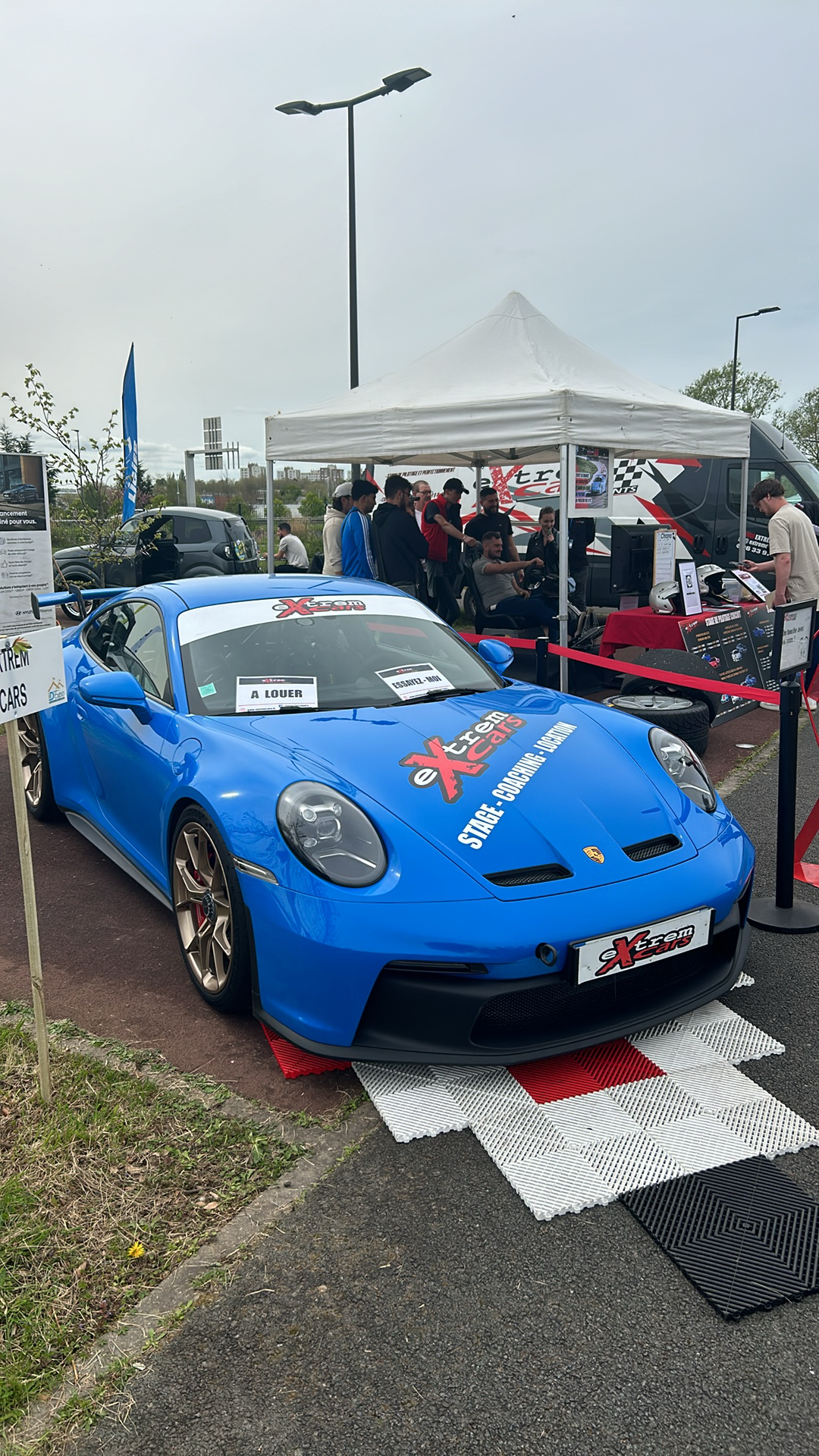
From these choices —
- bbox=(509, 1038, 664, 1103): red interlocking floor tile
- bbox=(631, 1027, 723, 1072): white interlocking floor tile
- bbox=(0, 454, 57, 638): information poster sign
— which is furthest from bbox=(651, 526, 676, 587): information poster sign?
bbox=(509, 1038, 664, 1103): red interlocking floor tile

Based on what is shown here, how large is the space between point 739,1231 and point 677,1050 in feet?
2.21

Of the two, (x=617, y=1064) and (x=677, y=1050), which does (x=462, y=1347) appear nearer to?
(x=617, y=1064)

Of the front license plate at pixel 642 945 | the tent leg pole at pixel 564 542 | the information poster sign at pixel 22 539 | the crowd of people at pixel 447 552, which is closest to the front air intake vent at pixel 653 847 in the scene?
the front license plate at pixel 642 945

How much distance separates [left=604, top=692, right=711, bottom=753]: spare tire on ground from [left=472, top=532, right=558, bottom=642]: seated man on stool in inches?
97.4

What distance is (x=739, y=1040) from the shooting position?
2.82 meters

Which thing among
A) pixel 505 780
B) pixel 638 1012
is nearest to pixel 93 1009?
pixel 505 780

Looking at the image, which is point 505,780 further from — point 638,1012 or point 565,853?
point 638,1012

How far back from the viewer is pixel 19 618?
4996 mm

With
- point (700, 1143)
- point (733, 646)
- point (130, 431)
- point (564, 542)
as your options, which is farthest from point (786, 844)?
point (130, 431)

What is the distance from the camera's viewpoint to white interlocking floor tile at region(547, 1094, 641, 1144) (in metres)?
2.42

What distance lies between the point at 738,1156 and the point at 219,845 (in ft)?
5.09

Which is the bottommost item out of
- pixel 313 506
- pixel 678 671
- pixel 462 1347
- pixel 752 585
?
pixel 462 1347

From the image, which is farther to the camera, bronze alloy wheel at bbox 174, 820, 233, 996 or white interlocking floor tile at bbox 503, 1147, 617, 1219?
bronze alloy wheel at bbox 174, 820, 233, 996

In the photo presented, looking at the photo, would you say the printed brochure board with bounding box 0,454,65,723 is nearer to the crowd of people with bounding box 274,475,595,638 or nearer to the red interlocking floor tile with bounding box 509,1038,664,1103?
the red interlocking floor tile with bounding box 509,1038,664,1103
